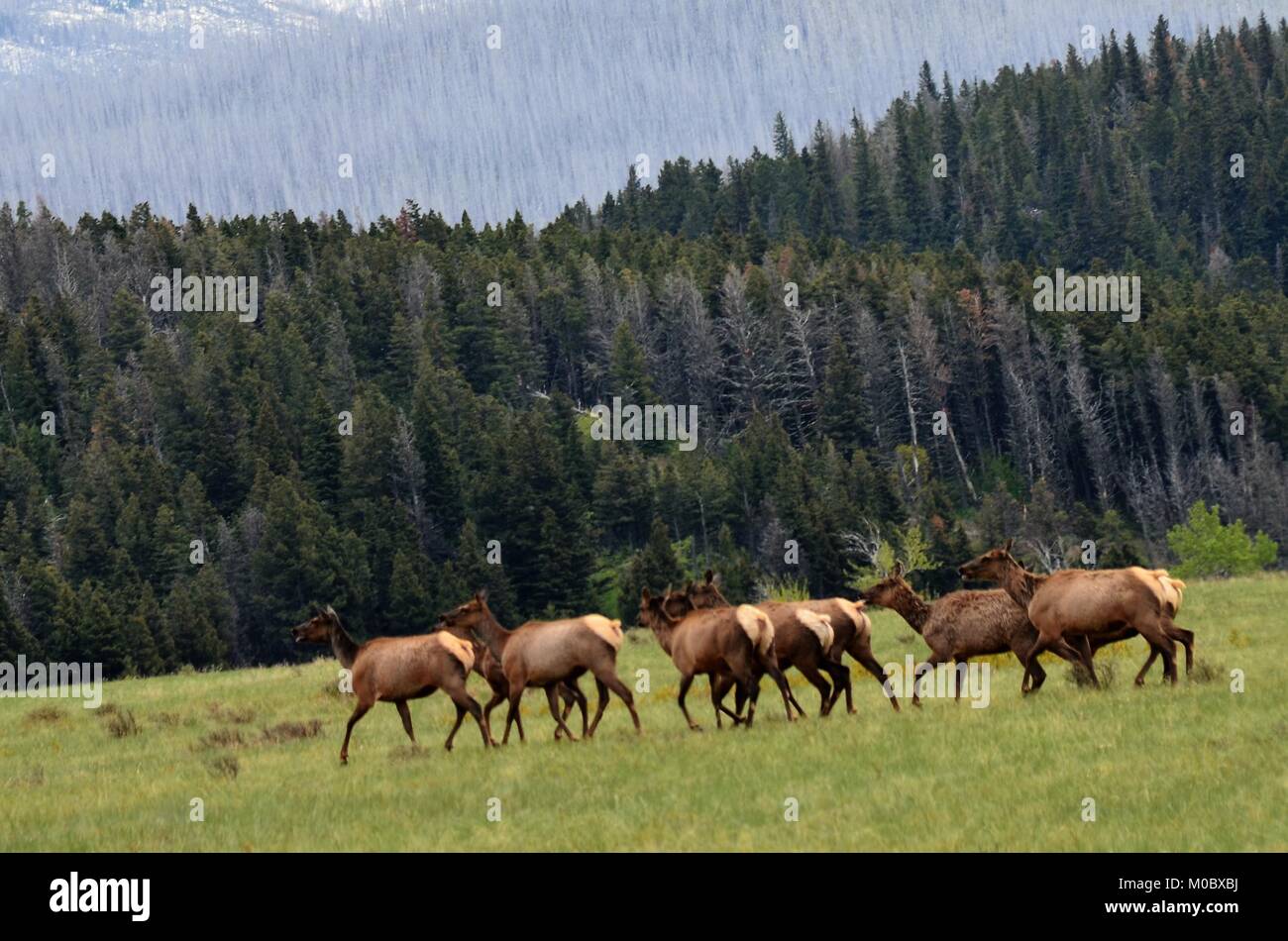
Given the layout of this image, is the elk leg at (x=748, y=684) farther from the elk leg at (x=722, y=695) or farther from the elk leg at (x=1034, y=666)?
→ the elk leg at (x=1034, y=666)

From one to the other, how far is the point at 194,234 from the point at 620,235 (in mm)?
53797

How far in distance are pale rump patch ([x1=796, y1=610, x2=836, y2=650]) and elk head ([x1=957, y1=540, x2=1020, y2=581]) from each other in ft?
6.61

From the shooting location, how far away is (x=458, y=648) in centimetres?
1894

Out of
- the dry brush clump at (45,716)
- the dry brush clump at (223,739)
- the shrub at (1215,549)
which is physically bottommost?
the shrub at (1215,549)

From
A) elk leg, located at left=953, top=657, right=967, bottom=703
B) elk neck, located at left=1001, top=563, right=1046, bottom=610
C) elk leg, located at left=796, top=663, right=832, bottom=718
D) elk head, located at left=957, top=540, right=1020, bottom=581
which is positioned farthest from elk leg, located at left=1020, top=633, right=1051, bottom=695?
elk leg, located at left=796, top=663, right=832, bottom=718

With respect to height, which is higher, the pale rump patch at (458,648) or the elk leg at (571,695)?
the pale rump patch at (458,648)

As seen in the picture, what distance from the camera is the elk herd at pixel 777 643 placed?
18.0 meters

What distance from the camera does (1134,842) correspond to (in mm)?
10508

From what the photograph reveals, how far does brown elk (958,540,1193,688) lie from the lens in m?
17.9

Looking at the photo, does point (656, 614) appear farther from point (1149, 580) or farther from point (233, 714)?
point (233, 714)

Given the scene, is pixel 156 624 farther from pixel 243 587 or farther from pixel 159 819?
pixel 159 819

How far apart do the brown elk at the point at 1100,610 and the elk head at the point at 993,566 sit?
2.86 feet

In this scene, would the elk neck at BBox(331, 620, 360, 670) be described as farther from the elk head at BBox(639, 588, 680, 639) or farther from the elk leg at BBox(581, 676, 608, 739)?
the elk head at BBox(639, 588, 680, 639)

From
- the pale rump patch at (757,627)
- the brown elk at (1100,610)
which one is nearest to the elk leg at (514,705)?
the pale rump patch at (757,627)
